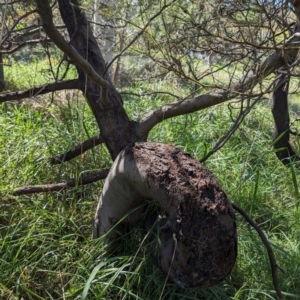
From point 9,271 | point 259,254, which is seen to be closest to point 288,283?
point 259,254

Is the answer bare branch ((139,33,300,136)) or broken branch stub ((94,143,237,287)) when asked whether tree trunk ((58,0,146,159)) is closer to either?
bare branch ((139,33,300,136))

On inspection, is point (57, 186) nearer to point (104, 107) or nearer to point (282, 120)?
point (104, 107)

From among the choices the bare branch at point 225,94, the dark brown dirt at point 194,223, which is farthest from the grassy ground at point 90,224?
→ the bare branch at point 225,94

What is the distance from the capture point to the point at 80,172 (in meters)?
3.42

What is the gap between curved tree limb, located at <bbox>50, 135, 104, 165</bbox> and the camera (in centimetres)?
318

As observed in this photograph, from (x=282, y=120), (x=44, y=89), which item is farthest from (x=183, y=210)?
(x=282, y=120)

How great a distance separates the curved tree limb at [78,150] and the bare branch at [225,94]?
0.38 meters

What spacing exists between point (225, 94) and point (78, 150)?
43.6 inches

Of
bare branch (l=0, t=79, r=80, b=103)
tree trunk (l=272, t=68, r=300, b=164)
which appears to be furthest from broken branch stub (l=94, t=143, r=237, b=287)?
tree trunk (l=272, t=68, r=300, b=164)

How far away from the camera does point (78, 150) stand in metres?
3.26

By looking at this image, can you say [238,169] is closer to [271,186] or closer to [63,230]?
[271,186]

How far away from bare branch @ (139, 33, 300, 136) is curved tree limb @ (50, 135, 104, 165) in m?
0.38

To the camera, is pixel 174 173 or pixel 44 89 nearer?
pixel 174 173

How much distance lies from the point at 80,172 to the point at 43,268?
2.95 ft
